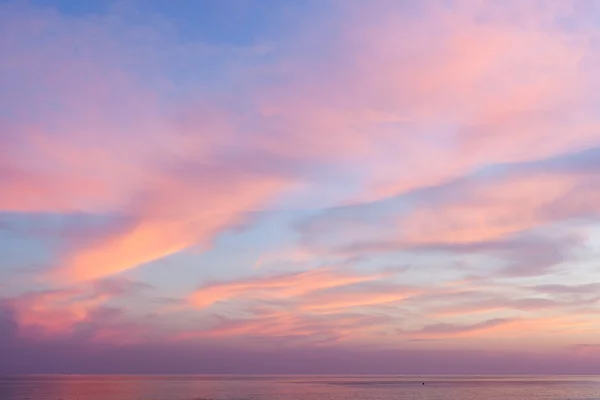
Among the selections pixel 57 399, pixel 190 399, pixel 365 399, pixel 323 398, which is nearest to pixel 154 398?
pixel 190 399

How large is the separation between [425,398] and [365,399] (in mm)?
15506

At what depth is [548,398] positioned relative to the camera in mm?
149875

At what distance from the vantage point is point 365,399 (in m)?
144

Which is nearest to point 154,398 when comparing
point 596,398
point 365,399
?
point 365,399

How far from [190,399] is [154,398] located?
426 inches

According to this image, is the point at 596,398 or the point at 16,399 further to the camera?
the point at 596,398

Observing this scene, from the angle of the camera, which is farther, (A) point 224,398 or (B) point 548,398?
(B) point 548,398

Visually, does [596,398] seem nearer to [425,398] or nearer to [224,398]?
[425,398]

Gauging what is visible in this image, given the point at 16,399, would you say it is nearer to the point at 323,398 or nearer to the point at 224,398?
the point at 224,398

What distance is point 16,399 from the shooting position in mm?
138000

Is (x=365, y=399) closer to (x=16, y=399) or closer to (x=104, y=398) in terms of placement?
(x=104, y=398)

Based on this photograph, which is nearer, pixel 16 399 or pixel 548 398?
pixel 16 399

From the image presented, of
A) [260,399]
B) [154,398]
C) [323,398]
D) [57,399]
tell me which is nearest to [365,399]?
[323,398]

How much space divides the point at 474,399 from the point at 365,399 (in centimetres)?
2610
